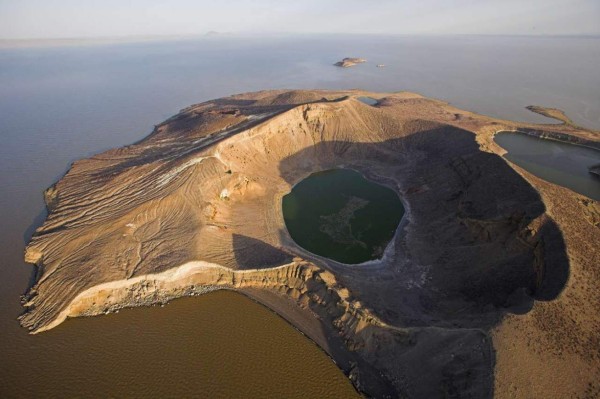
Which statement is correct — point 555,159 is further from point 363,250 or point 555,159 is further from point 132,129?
point 132,129

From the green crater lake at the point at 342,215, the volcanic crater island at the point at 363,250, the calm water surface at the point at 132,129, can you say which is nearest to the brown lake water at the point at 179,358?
the calm water surface at the point at 132,129

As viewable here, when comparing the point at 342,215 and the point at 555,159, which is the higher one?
the point at 555,159

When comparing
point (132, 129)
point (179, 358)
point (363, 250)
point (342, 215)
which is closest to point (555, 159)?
point (342, 215)

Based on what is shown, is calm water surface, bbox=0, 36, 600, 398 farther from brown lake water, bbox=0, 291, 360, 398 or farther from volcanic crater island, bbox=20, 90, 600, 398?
volcanic crater island, bbox=20, 90, 600, 398

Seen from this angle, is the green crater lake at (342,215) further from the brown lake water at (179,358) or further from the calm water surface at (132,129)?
the calm water surface at (132,129)

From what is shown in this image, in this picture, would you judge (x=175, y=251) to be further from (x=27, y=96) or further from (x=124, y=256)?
(x=27, y=96)

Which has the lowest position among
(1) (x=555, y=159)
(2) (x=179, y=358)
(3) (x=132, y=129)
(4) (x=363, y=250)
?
(4) (x=363, y=250)
